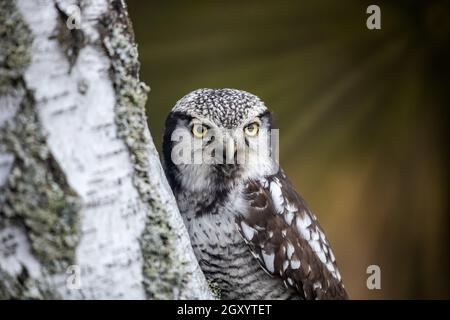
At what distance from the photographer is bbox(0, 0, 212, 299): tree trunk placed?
3.09 feet

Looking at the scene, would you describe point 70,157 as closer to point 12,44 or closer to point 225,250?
point 12,44

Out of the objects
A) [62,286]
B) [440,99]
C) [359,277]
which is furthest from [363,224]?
[62,286]

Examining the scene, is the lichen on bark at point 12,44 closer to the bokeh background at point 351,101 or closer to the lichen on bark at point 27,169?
the lichen on bark at point 27,169

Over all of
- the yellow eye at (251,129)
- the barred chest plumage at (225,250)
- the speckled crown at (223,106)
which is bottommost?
the barred chest plumage at (225,250)

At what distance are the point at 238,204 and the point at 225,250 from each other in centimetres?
13

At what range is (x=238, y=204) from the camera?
1546 millimetres

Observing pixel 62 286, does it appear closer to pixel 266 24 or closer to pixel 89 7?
pixel 89 7

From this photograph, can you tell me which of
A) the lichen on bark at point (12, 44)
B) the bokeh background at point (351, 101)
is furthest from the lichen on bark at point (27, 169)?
the bokeh background at point (351, 101)

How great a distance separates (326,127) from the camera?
301 centimetres

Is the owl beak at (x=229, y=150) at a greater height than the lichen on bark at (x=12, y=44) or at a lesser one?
lesser

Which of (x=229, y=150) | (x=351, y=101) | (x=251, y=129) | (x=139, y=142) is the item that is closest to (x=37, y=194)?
(x=139, y=142)

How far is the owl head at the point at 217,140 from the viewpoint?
4.96 feet

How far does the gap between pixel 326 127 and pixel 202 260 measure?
1.63 metres

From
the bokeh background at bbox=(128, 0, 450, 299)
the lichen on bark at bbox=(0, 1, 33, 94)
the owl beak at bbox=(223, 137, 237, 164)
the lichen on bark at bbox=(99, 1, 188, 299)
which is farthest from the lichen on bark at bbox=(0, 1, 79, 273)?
the bokeh background at bbox=(128, 0, 450, 299)
